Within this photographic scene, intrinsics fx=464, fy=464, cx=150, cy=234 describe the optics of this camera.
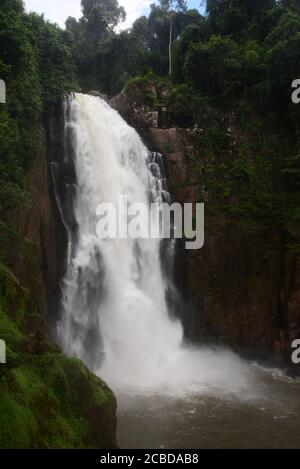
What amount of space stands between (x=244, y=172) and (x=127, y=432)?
1298 cm

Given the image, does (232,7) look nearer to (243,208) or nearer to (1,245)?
(243,208)

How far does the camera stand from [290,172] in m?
20.0

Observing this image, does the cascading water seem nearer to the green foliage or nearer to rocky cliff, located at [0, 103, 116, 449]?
the green foliage

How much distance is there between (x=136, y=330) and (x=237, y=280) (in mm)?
5243

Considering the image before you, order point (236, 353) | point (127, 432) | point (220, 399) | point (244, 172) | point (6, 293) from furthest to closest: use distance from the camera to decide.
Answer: point (244, 172) < point (236, 353) < point (220, 399) < point (127, 432) < point (6, 293)

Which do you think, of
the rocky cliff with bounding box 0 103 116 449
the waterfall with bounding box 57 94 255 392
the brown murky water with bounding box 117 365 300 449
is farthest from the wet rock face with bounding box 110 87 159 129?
the brown murky water with bounding box 117 365 300 449

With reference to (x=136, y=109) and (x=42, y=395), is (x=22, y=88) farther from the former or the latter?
(x=42, y=395)

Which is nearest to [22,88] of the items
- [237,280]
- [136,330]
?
[136,330]

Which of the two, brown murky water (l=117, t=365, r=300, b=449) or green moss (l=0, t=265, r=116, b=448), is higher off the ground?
green moss (l=0, t=265, r=116, b=448)

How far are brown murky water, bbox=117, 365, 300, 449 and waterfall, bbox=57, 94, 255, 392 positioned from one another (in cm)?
103

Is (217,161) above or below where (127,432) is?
above

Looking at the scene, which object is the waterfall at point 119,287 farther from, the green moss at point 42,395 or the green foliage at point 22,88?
the green moss at point 42,395

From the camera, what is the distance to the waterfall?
15.2 m
